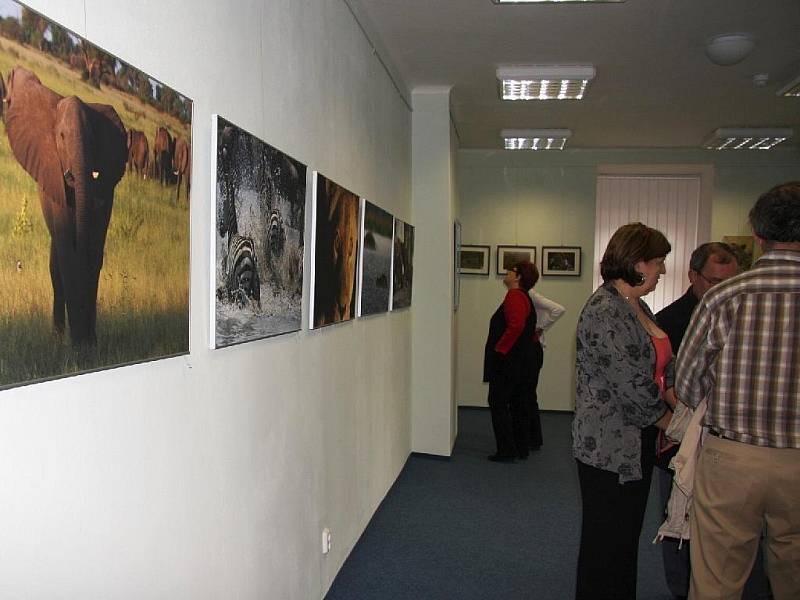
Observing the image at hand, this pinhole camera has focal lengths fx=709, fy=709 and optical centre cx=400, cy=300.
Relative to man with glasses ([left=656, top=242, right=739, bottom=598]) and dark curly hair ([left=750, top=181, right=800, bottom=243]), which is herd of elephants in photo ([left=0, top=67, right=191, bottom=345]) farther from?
man with glasses ([left=656, top=242, right=739, bottom=598])

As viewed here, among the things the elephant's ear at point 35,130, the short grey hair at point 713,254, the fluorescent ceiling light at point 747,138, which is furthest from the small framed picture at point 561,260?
the elephant's ear at point 35,130

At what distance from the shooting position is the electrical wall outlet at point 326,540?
137 inches

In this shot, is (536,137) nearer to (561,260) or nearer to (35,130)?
(561,260)

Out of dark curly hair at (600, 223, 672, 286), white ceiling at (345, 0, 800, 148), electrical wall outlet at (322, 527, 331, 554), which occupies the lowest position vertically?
electrical wall outlet at (322, 527, 331, 554)

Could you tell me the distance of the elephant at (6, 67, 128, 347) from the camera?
1.25 metres

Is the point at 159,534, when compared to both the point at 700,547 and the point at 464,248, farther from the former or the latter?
the point at 464,248

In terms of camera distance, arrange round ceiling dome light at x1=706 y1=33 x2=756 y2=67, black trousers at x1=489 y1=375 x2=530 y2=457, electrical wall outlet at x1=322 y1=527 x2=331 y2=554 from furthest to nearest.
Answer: black trousers at x1=489 y1=375 x2=530 y2=457, round ceiling dome light at x1=706 y1=33 x2=756 y2=67, electrical wall outlet at x1=322 y1=527 x2=331 y2=554

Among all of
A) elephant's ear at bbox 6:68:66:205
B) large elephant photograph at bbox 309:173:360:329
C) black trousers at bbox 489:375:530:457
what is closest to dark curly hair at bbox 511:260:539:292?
black trousers at bbox 489:375:530:457

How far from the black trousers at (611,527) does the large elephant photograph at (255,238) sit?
1.38 metres

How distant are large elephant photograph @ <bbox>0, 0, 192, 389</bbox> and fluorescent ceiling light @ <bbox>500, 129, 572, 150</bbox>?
6.59 metres

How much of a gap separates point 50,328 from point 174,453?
27.5 inches

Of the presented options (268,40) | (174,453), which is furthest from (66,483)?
(268,40)

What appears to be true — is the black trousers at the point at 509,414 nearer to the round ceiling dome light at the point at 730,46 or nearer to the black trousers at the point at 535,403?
the black trousers at the point at 535,403

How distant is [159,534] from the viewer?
184 centimetres
